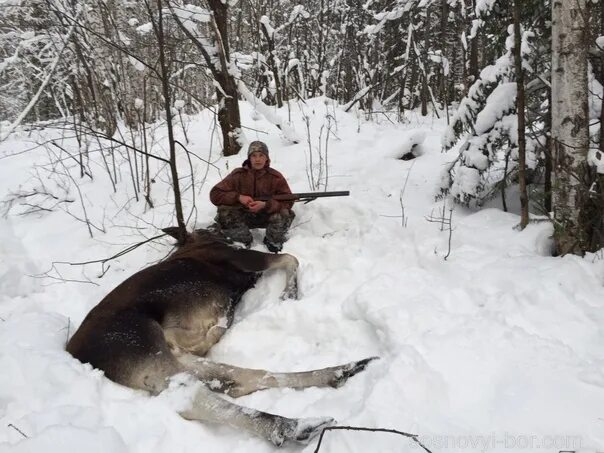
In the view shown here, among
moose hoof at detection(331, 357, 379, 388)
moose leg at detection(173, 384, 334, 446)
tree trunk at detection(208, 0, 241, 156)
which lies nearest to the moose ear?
moose leg at detection(173, 384, 334, 446)

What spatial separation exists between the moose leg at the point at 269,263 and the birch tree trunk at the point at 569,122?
2.13m

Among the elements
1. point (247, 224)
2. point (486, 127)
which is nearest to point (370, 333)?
point (247, 224)

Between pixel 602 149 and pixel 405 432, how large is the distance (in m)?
2.64

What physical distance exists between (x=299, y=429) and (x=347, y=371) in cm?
55

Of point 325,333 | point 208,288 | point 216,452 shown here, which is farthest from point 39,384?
point 325,333

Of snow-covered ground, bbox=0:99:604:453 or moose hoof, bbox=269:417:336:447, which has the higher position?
snow-covered ground, bbox=0:99:604:453

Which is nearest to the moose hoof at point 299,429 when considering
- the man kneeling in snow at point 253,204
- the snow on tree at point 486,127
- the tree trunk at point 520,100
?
the man kneeling in snow at point 253,204

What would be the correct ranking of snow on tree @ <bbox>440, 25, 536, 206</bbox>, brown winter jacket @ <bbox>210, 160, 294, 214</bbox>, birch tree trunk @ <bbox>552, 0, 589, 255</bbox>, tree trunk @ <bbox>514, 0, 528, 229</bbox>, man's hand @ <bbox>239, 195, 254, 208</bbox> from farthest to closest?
brown winter jacket @ <bbox>210, 160, 294, 214</bbox> → man's hand @ <bbox>239, 195, 254, 208</bbox> → snow on tree @ <bbox>440, 25, 536, 206</bbox> → tree trunk @ <bbox>514, 0, 528, 229</bbox> → birch tree trunk @ <bbox>552, 0, 589, 255</bbox>

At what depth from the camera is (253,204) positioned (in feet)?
14.3

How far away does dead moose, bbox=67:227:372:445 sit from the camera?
7.90ft

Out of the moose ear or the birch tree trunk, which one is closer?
the birch tree trunk

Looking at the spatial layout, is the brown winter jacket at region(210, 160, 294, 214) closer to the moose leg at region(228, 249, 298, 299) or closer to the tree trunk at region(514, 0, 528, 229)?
the moose leg at region(228, 249, 298, 299)

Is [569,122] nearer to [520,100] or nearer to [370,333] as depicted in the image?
[520,100]

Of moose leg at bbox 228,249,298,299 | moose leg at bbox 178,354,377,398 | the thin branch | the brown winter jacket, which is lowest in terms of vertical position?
moose leg at bbox 178,354,377,398
